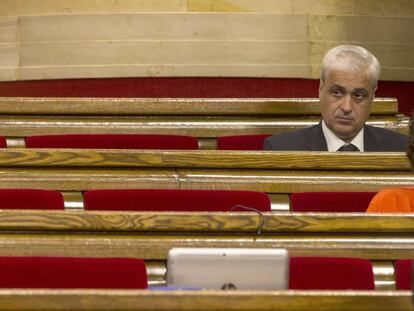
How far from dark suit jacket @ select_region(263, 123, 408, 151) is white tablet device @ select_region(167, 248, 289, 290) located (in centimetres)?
77

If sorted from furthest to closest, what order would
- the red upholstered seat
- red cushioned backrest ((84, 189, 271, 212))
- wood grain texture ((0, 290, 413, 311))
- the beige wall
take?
the beige wall < red cushioned backrest ((84, 189, 271, 212)) < the red upholstered seat < wood grain texture ((0, 290, 413, 311))

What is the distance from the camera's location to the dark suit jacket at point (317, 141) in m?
1.56

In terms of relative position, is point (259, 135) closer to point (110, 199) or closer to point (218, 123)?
point (218, 123)

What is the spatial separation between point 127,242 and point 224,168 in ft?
1.15

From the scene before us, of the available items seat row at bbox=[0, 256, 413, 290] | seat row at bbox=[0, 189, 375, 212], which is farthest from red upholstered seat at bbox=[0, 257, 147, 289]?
seat row at bbox=[0, 189, 375, 212]

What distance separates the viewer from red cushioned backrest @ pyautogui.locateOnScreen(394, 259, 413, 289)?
970 mm

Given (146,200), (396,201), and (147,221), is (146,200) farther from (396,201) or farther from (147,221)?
(396,201)

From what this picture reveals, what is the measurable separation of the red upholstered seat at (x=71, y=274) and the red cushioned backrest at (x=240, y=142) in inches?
27.4

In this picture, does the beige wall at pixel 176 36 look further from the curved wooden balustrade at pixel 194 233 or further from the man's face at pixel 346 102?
the curved wooden balustrade at pixel 194 233

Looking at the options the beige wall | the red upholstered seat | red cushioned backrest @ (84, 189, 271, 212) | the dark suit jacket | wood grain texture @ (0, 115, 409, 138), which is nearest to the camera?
the red upholstered seat

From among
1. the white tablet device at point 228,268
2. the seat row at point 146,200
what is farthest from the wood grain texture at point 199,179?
the white tablet device at point 228,268

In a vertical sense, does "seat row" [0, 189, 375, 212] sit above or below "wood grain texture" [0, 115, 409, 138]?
below

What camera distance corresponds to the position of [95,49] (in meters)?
2.21

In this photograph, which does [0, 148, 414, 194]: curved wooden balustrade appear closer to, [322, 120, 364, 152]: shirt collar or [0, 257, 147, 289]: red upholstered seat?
[322, 120, 364, 152]: shirt collar
